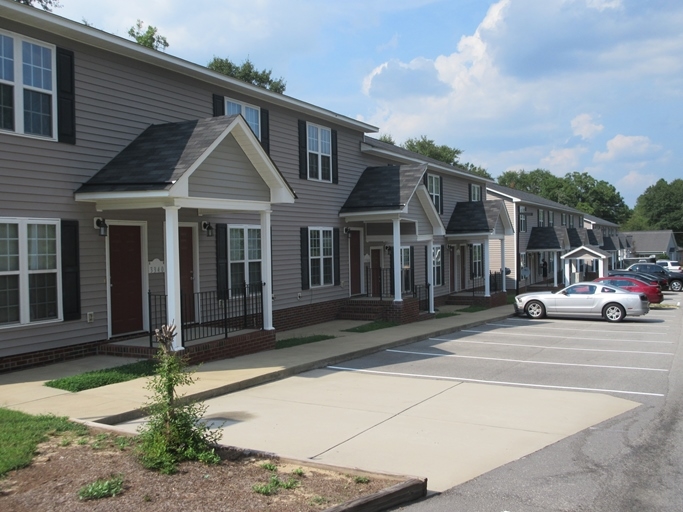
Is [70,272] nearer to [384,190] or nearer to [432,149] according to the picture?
[384,190]

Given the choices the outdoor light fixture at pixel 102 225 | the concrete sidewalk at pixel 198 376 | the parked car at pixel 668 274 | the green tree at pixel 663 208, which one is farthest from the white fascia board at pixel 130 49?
the green tree at pixel 663 208

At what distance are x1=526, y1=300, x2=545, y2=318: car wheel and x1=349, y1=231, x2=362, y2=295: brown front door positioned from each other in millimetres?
6923

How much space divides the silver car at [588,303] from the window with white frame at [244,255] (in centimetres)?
1214

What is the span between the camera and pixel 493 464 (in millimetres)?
6848

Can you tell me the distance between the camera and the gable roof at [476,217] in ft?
97.1

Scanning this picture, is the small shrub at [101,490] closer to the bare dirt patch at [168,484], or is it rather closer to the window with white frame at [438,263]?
the bare dirt patch at [168,484]

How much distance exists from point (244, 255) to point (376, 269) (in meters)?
8.11

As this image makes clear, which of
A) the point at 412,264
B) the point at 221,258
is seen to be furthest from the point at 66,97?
the point at 412,264

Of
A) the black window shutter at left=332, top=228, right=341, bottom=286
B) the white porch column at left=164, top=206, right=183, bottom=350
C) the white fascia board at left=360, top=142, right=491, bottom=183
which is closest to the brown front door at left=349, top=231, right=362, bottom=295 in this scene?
the black window shutter at left=332, top=228, right=341, bottom=286

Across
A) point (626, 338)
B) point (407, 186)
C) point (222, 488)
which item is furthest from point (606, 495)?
point (407, 186)

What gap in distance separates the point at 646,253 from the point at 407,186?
8490 cm

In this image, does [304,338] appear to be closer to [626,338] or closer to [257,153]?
[257,153]

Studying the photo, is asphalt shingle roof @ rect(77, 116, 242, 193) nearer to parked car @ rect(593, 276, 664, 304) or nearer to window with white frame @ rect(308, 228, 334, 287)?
window with white frame @ rect(308, 228, 334, 287)

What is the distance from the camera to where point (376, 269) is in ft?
78.2
